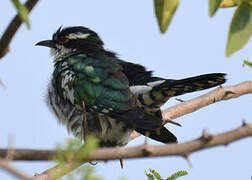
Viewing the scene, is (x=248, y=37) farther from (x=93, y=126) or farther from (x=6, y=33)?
(x=93, y=126)

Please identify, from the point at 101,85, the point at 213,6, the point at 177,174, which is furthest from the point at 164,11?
the point at 101,85

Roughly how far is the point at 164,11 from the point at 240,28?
0.34 m

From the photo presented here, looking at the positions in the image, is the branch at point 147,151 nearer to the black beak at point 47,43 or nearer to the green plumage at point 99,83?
the green plumage at point 99,83

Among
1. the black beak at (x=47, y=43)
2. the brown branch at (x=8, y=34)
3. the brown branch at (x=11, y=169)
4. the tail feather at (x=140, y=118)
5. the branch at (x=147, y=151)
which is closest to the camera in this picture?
the brown branch at (x=11, y=169)

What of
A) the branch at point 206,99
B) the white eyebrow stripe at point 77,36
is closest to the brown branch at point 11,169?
the branch at point 206,99

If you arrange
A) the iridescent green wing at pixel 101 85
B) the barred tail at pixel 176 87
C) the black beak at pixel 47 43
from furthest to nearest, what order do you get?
the black beak at pixel 47 43
the iridescent green wing at pixel 101 85
the barred tail at pixel 176 87

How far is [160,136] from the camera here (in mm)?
4953

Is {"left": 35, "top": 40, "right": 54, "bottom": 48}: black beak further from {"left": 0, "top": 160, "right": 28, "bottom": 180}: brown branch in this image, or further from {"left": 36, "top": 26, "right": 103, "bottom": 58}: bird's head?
{"left": 0, "top": 160, "right": 28, "bottom": 180}: brown branch

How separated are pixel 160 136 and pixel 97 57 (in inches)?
44.5

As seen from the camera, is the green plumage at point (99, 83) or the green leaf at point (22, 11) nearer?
the green leaf at point (22, 11)

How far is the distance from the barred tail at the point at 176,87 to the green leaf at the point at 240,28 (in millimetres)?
1681

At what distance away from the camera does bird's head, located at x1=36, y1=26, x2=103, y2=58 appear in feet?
19.3

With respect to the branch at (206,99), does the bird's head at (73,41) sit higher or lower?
higher

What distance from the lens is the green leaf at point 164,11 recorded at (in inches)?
81.9
